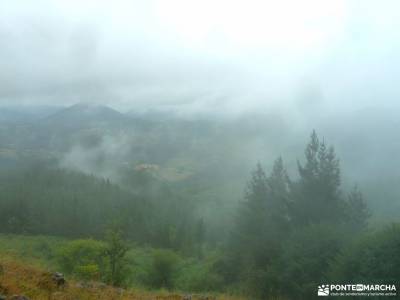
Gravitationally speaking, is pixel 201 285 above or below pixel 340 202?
below

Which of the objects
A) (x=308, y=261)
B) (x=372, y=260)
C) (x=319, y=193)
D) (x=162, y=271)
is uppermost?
(x=319, y=193)

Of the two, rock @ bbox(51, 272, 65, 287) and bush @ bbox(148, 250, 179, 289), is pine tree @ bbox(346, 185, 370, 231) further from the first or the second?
rock @ bbox(51, 272, 65, 287)

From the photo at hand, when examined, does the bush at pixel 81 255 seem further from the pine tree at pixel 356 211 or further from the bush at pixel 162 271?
the pine tree at pixel 356 211

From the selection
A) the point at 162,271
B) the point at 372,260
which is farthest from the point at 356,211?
the point at 372,260

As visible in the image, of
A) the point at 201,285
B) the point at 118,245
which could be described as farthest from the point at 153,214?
the point at 118,245

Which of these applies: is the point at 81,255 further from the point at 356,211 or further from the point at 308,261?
the point at 356,211

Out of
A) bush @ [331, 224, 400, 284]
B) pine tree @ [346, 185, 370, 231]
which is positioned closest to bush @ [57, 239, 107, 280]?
bush @ [331, 224, 400, 284]

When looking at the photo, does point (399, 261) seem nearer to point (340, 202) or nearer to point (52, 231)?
point (340, 202)

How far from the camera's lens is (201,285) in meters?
39.2

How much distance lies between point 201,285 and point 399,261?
79.4 ft

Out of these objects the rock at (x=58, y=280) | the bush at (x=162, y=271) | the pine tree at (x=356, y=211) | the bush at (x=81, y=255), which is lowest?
the bush at (x=162, y=271)

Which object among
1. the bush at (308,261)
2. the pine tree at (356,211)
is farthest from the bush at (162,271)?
the pine tree at (356,211)

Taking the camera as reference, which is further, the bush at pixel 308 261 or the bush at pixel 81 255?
the bush at pixel 81 255

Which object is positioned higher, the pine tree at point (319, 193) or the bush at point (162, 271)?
the pine tree at point (319, 193)
